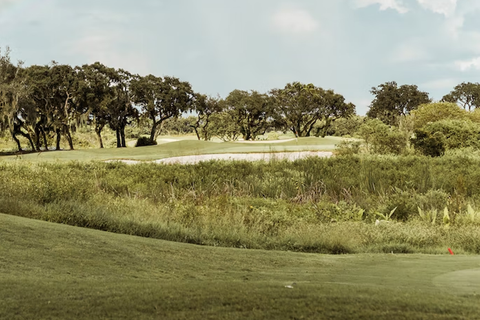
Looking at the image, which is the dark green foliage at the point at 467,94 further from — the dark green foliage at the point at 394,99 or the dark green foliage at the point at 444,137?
the dark green foliage at the point at 444,137

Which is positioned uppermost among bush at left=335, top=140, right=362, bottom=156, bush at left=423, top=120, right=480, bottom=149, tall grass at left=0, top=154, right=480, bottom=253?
bush at left=423, top=120, right=480, bottom=149

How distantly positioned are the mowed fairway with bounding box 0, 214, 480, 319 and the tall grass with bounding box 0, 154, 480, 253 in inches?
87.0

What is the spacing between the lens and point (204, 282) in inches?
115

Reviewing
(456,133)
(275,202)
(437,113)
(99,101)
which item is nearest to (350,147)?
(456,133)

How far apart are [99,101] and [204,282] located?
43.0 meters

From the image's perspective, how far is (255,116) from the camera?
6288 cm

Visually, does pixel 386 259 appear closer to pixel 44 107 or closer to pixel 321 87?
pixel 44 107

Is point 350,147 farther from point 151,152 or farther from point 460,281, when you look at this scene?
point 460,281

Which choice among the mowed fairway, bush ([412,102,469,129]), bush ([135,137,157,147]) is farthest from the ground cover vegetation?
bush ([135,137,157,147])

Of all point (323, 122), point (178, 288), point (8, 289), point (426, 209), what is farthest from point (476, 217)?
point (323, 122)

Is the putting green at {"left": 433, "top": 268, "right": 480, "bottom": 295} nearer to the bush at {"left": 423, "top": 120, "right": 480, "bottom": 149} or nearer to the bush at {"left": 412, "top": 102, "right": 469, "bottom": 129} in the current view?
the bush at {"left": 423, "top": 120, "right": 480, "bottom": 149}

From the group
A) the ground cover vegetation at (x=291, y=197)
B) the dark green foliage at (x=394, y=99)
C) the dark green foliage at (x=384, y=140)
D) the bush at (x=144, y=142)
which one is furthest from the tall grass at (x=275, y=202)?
the dark green foliage at (x=394, y=99)

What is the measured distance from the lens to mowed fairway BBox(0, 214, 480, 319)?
2.22 m

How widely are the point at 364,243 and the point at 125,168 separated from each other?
10.8 metres
